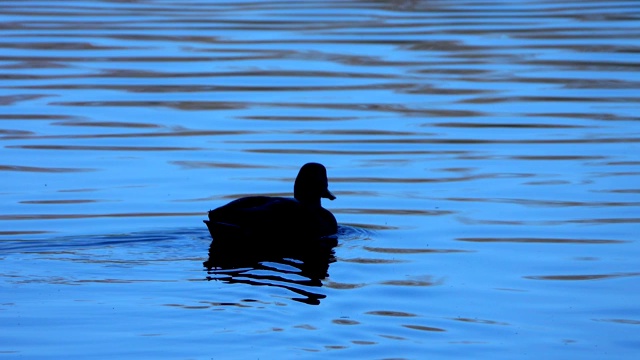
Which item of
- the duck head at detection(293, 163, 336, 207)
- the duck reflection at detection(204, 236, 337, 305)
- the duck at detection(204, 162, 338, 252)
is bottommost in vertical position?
the duck reflection at detection(204, 236, 337, 305)

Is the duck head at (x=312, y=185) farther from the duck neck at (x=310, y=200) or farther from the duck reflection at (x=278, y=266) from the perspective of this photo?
the duck reflection at (x=278, y=266)

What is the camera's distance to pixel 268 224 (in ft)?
33.6

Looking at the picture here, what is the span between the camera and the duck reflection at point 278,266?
28.8 feet

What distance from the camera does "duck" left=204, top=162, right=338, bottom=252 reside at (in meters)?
9.99

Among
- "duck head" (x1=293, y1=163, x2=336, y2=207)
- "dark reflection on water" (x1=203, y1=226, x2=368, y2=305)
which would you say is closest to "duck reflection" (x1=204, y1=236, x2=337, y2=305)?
"dark reflection on water" (x1=203, y1=226, x2=368, y2=305)

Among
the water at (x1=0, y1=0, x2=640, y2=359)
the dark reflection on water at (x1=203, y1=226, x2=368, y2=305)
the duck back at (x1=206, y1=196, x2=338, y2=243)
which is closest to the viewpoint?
the water at (x1=0, y1=0, x2=640, y2=359)

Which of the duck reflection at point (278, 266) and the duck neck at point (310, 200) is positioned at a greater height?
the duck neck at point (310, 200)

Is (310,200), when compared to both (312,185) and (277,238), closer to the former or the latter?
(312,185)

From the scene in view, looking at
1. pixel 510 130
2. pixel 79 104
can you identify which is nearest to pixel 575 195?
pixel 510 130

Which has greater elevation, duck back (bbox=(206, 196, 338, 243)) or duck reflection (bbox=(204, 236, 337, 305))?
duck back (bbox=(206, 196, 338, 243))

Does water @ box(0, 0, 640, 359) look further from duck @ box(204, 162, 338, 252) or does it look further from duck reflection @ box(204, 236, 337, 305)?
duck @ box(204, 162, 338, 252)

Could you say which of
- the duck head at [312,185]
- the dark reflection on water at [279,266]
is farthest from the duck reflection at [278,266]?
the duck head at [312,185]

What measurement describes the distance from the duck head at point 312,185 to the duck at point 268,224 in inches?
7.4

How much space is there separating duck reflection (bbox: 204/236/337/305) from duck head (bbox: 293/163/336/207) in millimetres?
631
